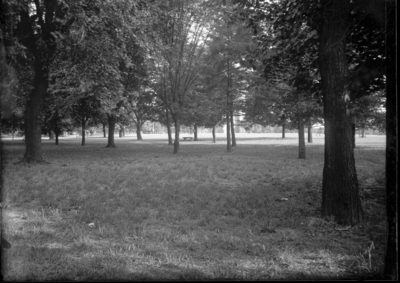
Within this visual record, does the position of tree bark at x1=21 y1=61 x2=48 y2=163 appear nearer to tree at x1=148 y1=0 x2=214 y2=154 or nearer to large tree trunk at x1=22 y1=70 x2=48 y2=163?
large tree trunk at x1=22 y1=70 x2=48 y2=163

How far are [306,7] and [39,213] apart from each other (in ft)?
21.5

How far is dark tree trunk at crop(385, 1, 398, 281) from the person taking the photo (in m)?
2.29

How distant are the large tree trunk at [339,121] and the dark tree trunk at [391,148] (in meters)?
2.33

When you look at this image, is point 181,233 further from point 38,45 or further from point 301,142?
point 301,142

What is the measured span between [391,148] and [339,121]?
2496mm

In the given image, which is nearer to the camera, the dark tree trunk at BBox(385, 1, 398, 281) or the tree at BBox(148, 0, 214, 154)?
the dark tree trunk at BBox(385, 1, 398, 281)

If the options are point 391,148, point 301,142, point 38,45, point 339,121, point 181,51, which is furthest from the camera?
point 181,51

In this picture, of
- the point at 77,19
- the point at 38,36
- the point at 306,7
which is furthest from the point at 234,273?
the point at 38,36

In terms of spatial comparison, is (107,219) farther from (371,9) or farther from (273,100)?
(273,100)

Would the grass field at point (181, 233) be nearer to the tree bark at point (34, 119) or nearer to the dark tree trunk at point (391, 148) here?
the dark tree trunk at point (391, 148)

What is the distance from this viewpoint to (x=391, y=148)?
232cm

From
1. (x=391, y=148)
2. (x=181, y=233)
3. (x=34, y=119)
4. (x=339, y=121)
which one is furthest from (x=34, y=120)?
(x=391, y=148)

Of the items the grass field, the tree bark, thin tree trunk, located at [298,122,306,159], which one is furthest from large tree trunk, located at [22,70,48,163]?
thin tree trunk, located at [298,122,306,159]

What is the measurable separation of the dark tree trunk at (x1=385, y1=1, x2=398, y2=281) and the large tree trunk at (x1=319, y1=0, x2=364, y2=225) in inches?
91.6
